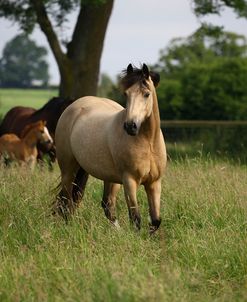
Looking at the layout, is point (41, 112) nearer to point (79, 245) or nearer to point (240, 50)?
point (79, 245)

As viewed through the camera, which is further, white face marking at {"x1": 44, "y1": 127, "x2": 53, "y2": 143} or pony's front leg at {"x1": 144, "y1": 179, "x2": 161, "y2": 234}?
white face marking at {"x1": 44, "y1": 127, "x2": 53, "y2": 143}

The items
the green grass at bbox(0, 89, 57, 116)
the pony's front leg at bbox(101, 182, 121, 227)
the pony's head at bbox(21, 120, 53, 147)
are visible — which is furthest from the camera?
the green grass at bbox(0, 89, 57, 116)

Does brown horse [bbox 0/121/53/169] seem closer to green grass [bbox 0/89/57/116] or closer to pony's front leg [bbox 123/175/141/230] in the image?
pony's front leg [bbox 123/175/141/230]

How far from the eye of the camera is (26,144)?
14047 millimetres

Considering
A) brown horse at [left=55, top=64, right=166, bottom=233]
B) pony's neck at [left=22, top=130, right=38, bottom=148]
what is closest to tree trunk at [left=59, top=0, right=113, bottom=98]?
pony's neck at [left=22, top=130, right=38, bottom=148]

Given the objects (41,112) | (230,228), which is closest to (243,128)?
(41,112)

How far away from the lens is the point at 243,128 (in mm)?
17266

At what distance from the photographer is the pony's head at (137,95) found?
6707mm

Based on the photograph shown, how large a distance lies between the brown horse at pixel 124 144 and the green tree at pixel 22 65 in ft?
280

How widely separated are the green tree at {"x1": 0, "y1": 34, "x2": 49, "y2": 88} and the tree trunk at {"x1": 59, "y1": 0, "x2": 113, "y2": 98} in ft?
Result: 249

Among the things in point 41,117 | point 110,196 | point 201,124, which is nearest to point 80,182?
point 110,196

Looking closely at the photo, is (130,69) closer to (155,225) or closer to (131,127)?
(131,127)

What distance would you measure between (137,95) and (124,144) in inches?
23.0

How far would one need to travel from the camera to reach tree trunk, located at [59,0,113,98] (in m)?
17.5
